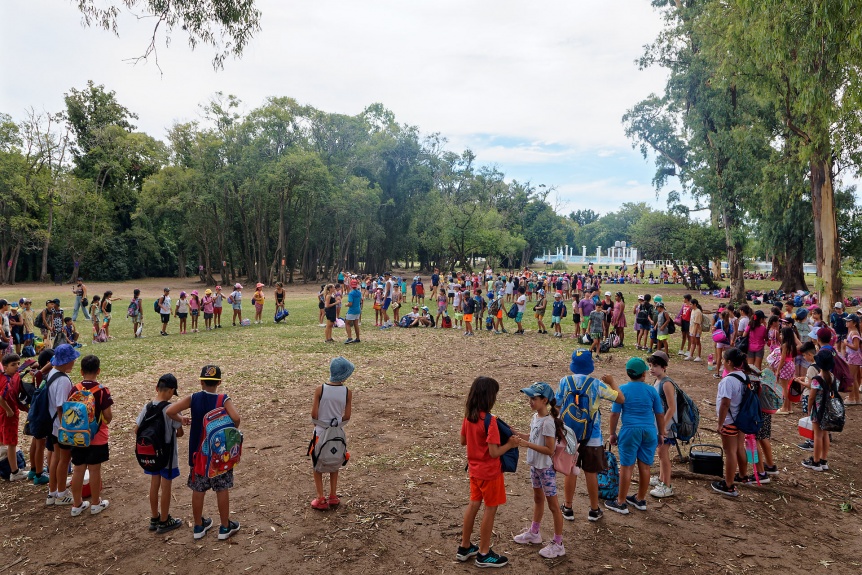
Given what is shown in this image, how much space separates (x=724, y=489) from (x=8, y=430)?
8.40 m

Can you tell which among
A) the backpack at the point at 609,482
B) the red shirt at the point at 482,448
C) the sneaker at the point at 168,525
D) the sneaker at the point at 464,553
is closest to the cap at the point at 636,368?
the backpack at the point at 609,482

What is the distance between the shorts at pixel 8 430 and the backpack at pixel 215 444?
3038 mm

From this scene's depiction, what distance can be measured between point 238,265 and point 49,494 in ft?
189

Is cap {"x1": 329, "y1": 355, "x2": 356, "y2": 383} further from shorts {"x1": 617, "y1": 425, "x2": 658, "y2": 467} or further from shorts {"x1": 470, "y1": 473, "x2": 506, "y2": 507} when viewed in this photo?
shorts {"x1": 617, "y1": 425, "x2": 658, "y2": 467}

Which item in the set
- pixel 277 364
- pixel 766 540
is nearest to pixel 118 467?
pixel 277 364

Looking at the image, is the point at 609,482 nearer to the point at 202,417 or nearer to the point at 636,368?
the point at 636,368

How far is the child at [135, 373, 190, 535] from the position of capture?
5.17 meters

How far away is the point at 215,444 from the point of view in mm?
4934

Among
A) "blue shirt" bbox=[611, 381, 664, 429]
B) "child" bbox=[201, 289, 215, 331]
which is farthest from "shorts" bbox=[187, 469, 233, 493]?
"child" bbox=[201, 289, 215, 331]

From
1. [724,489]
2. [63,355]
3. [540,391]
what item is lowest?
[724,489]

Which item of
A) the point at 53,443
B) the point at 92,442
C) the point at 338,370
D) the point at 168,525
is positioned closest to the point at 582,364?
the point at 338,370

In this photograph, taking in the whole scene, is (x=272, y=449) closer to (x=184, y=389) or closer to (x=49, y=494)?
(x=49, y=494)

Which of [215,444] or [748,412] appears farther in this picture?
[748,412]

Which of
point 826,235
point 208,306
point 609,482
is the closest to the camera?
point 609,482
